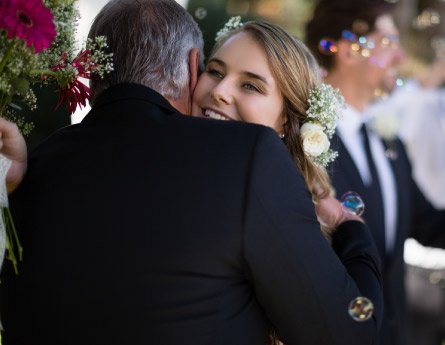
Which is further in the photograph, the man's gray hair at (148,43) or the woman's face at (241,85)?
the woman's face at (241,85)

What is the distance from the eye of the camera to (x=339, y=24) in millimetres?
4746

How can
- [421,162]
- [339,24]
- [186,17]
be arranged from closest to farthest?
[186,17], [339,24], [421,162]

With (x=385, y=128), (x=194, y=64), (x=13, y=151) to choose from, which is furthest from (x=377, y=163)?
(x=13, y=151)

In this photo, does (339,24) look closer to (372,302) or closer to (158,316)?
(372,302)

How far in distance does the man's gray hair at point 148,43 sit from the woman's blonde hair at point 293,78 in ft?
1.47

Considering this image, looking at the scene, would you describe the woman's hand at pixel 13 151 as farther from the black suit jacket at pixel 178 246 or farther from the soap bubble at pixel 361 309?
the soap bubble at pixel 361 309

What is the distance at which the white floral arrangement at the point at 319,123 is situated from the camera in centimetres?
277

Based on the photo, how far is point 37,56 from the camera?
2047 millimetres

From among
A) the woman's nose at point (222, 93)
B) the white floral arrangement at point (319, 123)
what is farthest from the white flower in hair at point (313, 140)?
the woman's nose at point (222, 93)

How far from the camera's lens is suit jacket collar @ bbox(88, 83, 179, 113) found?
2163 millimetres

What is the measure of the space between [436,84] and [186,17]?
5682 millimetres

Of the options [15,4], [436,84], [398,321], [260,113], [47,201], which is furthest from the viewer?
[436,84]

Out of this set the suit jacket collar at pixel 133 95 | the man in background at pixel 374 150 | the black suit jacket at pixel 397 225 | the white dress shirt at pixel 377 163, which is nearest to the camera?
the suit jacket collar at pixel 133 95

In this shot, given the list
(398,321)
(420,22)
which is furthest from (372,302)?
(420,22)
